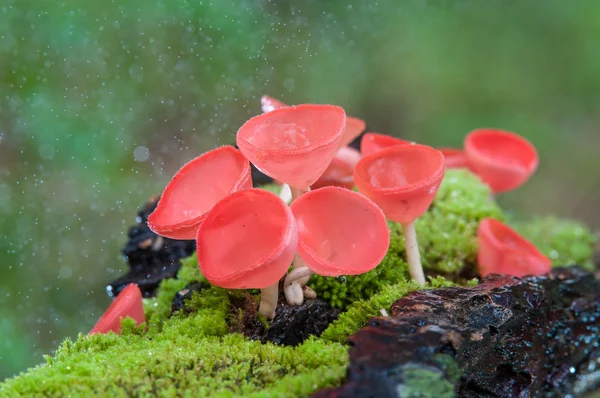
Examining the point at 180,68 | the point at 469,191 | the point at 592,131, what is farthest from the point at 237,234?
the point at 592,131

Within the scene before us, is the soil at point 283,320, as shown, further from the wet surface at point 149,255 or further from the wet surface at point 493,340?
the wet surface at point 149,255

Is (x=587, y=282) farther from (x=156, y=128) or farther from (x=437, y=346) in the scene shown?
(x=156, y=128)

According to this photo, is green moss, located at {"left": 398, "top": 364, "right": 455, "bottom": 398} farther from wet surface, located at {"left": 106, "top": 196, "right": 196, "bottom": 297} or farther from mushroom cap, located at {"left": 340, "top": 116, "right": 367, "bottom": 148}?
wet surface, located at {"left": 106, "top": 196, "right": 196, "bottom": 297}

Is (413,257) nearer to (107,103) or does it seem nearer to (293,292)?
(293,292)

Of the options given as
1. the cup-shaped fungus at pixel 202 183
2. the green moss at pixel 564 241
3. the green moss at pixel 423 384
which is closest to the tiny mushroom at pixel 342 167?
the cup-shaped fungus at pixel 202 183

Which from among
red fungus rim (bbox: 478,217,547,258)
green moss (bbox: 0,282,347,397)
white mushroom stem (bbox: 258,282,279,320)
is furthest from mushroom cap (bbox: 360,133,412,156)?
green moss (bbox: 0,282,347,397)

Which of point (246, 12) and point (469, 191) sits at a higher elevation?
point (246, 12)

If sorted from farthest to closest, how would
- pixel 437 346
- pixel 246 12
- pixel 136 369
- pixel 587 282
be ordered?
1. pixel 246 12
2. pixel 587 282
3. pixel 136 369
4. pixel 437 346
